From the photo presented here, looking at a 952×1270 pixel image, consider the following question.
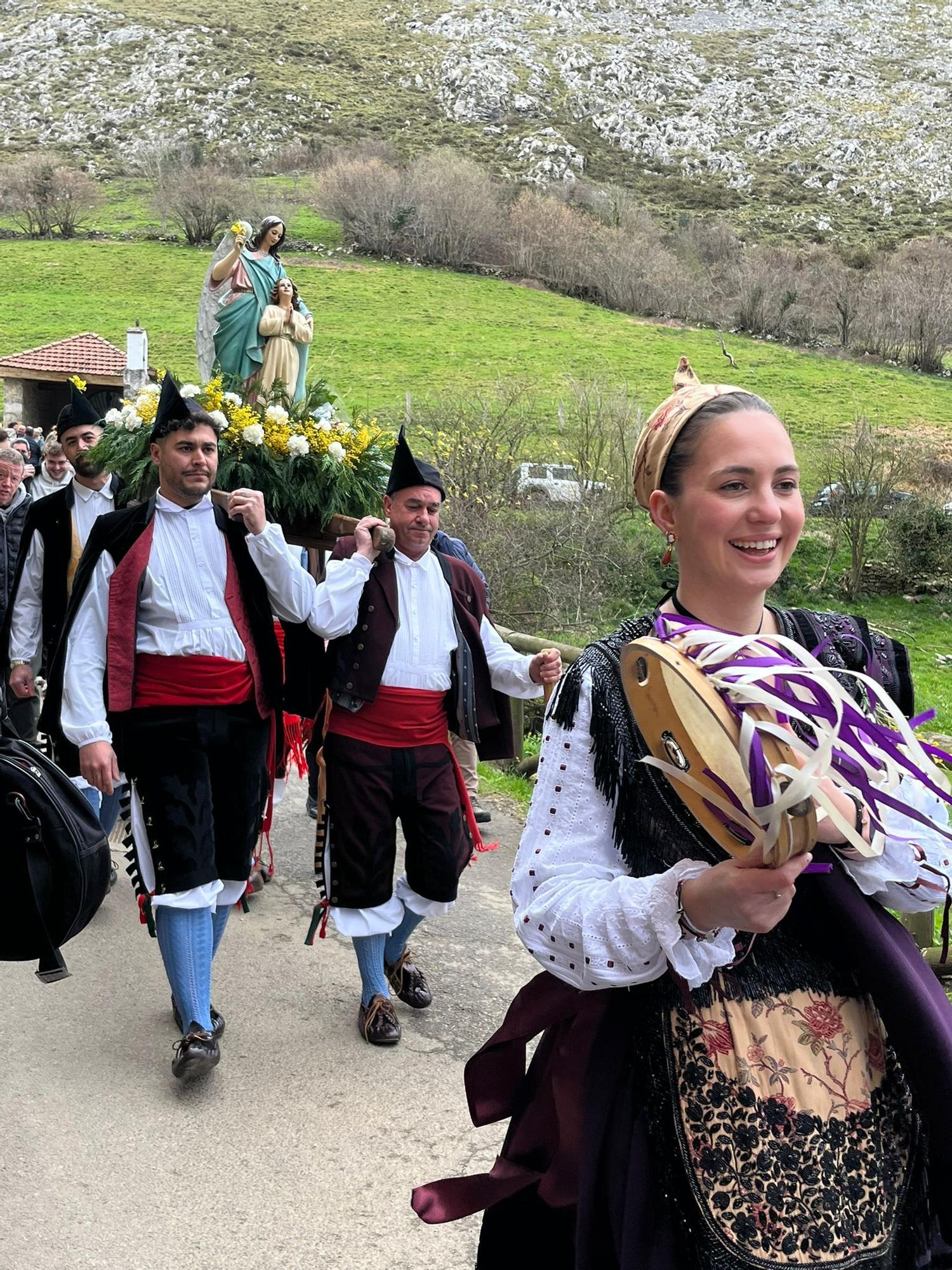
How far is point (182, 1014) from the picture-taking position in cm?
447

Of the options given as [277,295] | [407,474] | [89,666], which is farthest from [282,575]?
[277,295]

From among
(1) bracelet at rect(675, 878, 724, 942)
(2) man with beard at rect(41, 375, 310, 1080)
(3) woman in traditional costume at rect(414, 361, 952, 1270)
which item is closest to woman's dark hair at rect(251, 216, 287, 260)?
(2) man with beard at rect(41, 375, 310, 1080)

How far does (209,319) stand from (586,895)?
6.98 metres

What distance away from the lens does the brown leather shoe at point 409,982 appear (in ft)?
16.3

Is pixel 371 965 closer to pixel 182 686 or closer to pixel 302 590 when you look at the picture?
pixel 182 686

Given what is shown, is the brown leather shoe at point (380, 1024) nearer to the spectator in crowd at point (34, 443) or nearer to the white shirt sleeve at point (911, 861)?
the white shirt sleeve at point (911, 861)

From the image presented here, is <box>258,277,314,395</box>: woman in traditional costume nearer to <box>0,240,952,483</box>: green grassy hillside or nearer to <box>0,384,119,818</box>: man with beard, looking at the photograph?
<box>0,384,119,818</box>: man with beard

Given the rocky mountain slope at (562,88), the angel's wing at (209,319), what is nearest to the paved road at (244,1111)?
the angel's wing at (209,319)

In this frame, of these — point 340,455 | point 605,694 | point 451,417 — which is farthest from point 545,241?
point 605,694

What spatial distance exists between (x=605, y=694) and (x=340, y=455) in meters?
4.20

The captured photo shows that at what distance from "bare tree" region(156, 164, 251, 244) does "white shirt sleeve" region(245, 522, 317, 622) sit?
46.3m

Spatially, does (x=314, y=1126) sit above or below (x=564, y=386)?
above

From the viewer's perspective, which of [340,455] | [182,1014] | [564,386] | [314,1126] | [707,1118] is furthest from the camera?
[564,386]

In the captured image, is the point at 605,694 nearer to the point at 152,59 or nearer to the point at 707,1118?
the point at 707,1118
